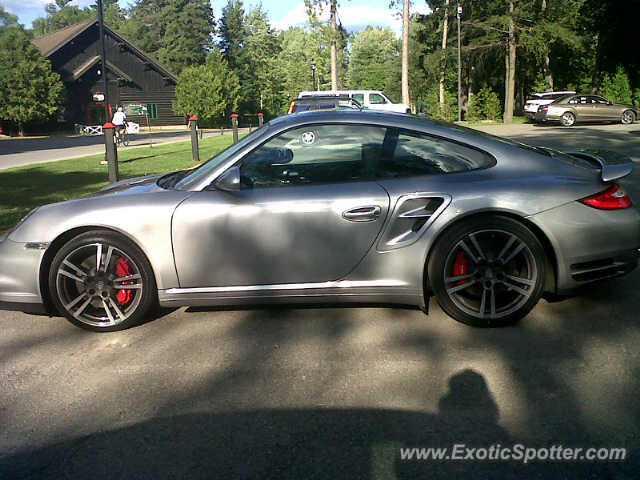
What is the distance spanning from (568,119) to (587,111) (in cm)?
87

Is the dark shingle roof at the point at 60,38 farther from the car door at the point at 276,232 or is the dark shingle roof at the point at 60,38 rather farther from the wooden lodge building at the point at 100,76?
the car door at the point at 276,232

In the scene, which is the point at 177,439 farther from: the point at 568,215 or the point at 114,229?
the point at 568,215

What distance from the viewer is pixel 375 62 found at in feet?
334

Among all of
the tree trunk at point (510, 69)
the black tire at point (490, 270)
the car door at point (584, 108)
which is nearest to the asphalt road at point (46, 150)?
the black tire at point (490, 270)

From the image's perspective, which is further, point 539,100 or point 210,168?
point 539,100

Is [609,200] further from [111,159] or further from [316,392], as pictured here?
[111,159]

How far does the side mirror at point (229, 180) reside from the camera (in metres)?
3.88

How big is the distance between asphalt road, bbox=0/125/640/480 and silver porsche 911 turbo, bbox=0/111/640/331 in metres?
0.27

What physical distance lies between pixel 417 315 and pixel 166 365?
1.73 m

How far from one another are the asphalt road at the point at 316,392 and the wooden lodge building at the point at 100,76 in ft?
151

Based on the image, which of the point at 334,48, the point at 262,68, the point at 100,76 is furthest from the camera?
the point at 262,68

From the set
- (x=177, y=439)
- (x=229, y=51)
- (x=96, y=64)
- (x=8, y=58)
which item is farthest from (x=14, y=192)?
(x=229, y=51)

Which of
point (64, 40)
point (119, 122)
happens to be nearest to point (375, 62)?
point (64, 40)

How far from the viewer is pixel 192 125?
17.0 m
